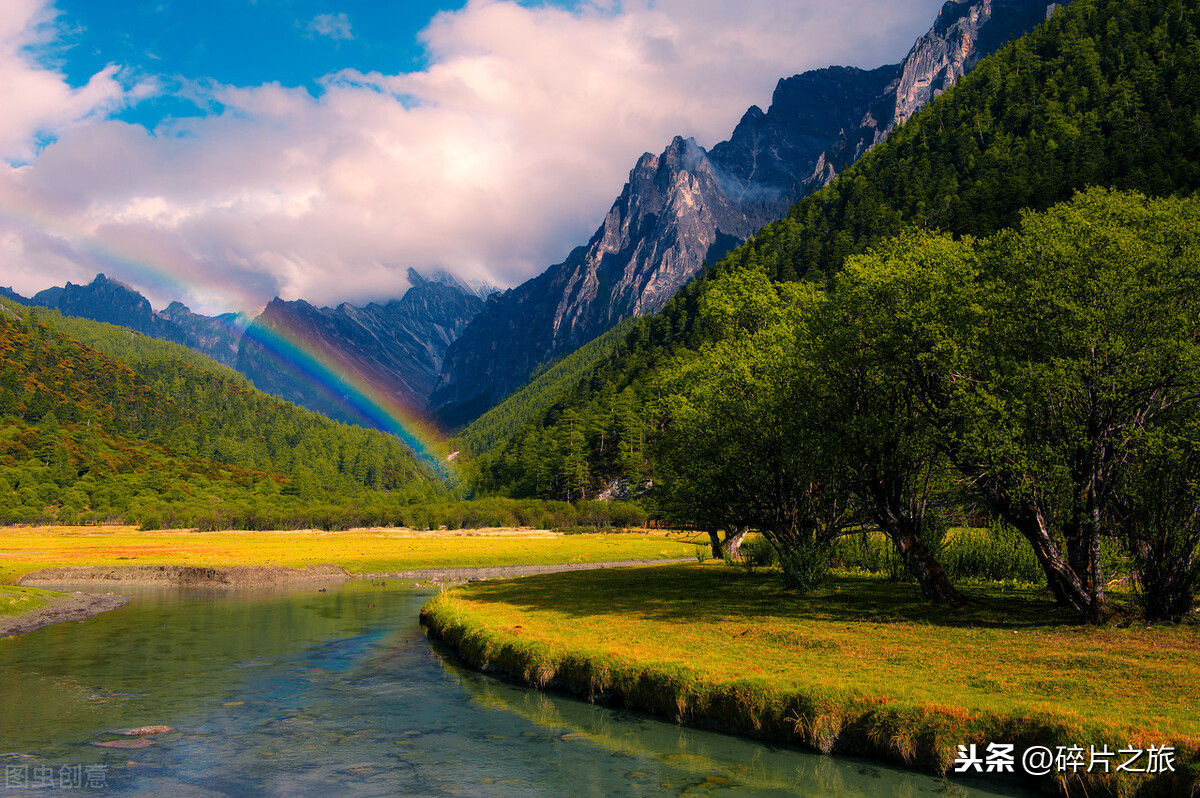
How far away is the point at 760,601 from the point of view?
39.2 meters

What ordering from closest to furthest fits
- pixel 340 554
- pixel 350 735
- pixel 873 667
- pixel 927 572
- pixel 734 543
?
pixel 350 735, pixel 873 667, pixel 927 572, pixel 734 543, pixel 340 554

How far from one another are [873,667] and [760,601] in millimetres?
17246

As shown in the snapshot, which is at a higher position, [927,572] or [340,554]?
[927,572]

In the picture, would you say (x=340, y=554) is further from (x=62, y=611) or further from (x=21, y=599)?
(x=21, y=599)

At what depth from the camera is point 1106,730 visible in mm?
15305

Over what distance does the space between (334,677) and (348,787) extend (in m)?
14.2

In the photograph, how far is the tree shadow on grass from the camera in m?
31.0

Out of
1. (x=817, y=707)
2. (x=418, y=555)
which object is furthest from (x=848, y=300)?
(x=418, y=555)

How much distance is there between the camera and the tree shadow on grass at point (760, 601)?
3102cm

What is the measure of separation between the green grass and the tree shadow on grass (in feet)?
94.1

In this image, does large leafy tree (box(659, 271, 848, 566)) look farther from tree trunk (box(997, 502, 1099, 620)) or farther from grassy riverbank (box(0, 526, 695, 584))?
grassy riverbank (box(0, 526, 695, 584))

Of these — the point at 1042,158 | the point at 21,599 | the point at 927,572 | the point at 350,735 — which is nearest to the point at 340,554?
the point at 21,599

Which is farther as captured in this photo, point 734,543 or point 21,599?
point 734,543

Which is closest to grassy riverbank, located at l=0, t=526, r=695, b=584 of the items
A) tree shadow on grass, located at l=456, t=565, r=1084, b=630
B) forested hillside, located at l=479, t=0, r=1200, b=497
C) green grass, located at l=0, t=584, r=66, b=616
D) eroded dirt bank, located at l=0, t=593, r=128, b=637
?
eroded dirt bank, located at l=0, t=593, r=128, b=637
